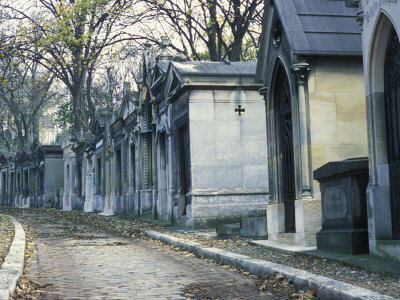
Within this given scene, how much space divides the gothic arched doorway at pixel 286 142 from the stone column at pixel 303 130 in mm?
725

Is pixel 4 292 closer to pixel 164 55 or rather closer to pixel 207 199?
pixel 207 199

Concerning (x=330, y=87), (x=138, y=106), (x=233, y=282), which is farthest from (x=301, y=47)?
(x=138, y=106)

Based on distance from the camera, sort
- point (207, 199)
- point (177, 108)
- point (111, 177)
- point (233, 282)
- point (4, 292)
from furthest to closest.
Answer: point (111, 177)
point (177, 108)
point (207, 199)
point (233, 282)
point (4, 292)

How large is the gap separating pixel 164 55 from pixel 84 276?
44.8 ft

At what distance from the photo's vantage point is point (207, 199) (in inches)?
610

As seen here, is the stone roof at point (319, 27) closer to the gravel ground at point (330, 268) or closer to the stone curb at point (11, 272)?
the gravel ground at point (330, 268)

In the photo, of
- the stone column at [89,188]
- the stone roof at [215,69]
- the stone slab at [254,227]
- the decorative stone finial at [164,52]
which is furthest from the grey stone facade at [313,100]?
the stone column at [89,188]

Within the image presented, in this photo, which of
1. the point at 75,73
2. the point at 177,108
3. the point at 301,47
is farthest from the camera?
the point at 75,73

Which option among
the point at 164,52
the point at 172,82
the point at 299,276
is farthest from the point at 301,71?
the point at 164,52

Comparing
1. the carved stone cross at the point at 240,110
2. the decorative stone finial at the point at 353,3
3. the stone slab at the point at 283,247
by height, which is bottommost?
the stone slab at the point at 283,247

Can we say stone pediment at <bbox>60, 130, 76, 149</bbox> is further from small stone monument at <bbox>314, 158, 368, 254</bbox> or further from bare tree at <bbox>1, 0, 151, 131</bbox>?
small stone monument at <bbox>314, 158, 368, 254</bbox>

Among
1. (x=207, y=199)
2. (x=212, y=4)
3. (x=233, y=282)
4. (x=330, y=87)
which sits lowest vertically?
(x=233, y=282)

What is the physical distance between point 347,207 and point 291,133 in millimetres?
2857

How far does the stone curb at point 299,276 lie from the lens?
5129mm
